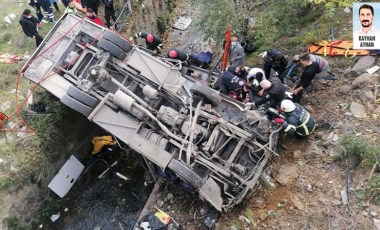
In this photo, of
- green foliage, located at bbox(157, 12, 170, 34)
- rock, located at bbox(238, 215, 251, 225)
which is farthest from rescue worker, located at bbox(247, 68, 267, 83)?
green foliage, located at bbox(157, 12, 170, 34)

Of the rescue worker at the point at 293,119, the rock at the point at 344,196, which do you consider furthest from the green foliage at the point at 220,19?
the rock at the point at 344,196

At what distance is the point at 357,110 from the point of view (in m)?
6.34


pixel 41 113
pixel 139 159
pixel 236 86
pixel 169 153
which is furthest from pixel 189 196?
pixel 41 113

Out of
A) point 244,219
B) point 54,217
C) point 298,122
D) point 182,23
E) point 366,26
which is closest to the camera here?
point 244,219

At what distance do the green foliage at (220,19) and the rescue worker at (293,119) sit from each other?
2565 mm

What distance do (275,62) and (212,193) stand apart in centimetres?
300

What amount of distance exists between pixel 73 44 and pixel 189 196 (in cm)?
344

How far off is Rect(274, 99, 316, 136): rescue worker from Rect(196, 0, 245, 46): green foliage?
256 cm

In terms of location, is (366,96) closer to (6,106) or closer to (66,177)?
(66,177)

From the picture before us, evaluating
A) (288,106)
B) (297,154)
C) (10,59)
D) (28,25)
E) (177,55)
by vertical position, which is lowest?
(297,154)

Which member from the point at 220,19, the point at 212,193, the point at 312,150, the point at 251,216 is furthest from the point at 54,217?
the point at 220,19

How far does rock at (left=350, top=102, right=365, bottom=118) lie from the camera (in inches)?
247

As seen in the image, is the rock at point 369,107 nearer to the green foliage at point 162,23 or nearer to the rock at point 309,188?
the rock at point 309,188

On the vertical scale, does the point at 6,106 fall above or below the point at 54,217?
above
